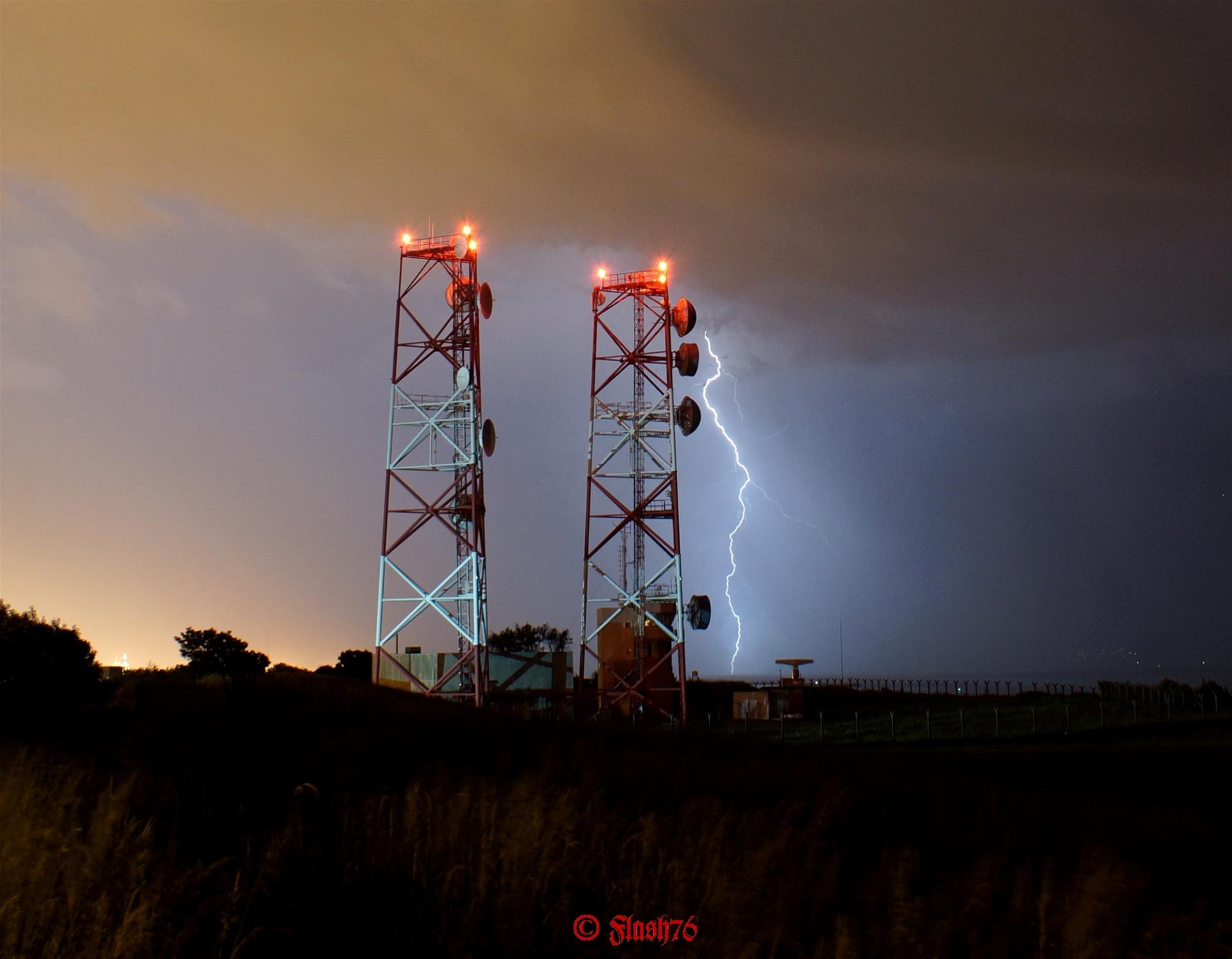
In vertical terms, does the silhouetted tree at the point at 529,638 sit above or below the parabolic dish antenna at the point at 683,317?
below

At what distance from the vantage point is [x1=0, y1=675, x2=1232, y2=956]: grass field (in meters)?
5.86

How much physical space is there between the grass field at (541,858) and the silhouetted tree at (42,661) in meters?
4.31

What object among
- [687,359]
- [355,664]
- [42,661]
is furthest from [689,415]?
[42,661]

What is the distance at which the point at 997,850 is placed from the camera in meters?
7.81

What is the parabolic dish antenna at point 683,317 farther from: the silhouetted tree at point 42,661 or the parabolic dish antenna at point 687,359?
the silhouetted tree at point 42,661

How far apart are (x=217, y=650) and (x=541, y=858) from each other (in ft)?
106

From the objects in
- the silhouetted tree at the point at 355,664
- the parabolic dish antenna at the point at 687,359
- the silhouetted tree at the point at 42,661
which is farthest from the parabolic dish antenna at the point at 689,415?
the silhouetted tree at the point at 42,661

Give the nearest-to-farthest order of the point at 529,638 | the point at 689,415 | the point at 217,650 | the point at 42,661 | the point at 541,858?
1. the point at 541,858
2. the point at 42,661
3. the point at 217,650
4. the point at 689,415
5. the point at 529,638

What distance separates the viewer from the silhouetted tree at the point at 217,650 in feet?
105

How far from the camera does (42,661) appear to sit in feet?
50.7

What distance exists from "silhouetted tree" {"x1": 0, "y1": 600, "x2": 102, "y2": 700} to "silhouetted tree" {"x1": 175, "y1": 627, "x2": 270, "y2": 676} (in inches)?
546

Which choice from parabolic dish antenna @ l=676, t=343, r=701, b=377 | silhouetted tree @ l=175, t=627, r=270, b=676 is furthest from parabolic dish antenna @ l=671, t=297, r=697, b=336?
silhouetted tree @ l=175, t=627, r=270, b=676

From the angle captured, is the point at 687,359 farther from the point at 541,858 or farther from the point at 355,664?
the point at 541,858

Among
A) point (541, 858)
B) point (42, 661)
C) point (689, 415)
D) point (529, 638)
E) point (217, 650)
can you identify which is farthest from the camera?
point (529, 638)
